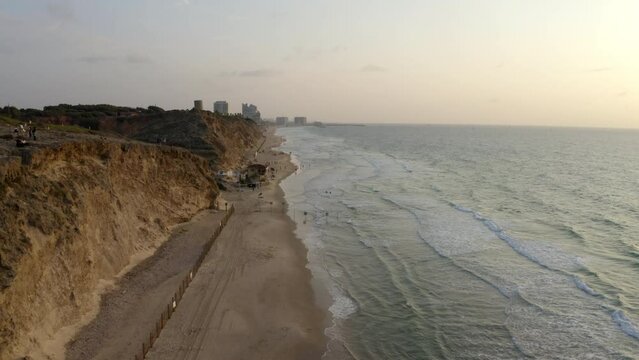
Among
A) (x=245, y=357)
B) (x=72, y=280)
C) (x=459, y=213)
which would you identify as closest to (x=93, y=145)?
(x=72, y=280)

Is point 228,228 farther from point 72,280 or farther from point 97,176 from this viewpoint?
point 72,280

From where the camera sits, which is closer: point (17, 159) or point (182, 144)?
point (17, 159)

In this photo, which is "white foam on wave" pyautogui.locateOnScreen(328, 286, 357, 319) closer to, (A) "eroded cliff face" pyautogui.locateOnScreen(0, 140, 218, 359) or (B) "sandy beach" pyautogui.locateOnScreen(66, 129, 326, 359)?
(B) "sandy beach" pyautogui.locateOnScreen(66, 129, 326, 359)

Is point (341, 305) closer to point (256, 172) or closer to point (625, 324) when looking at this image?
point (625, 324)

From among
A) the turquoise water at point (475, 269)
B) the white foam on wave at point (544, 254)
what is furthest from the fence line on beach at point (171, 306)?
the white foam on wave at point (544, 254)

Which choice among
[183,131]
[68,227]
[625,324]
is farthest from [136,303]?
[183,131]

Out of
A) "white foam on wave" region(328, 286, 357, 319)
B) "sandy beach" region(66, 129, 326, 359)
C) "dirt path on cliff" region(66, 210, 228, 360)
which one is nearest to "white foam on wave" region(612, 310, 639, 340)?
"white foam on wave" region(328, 286, 357, 319)
